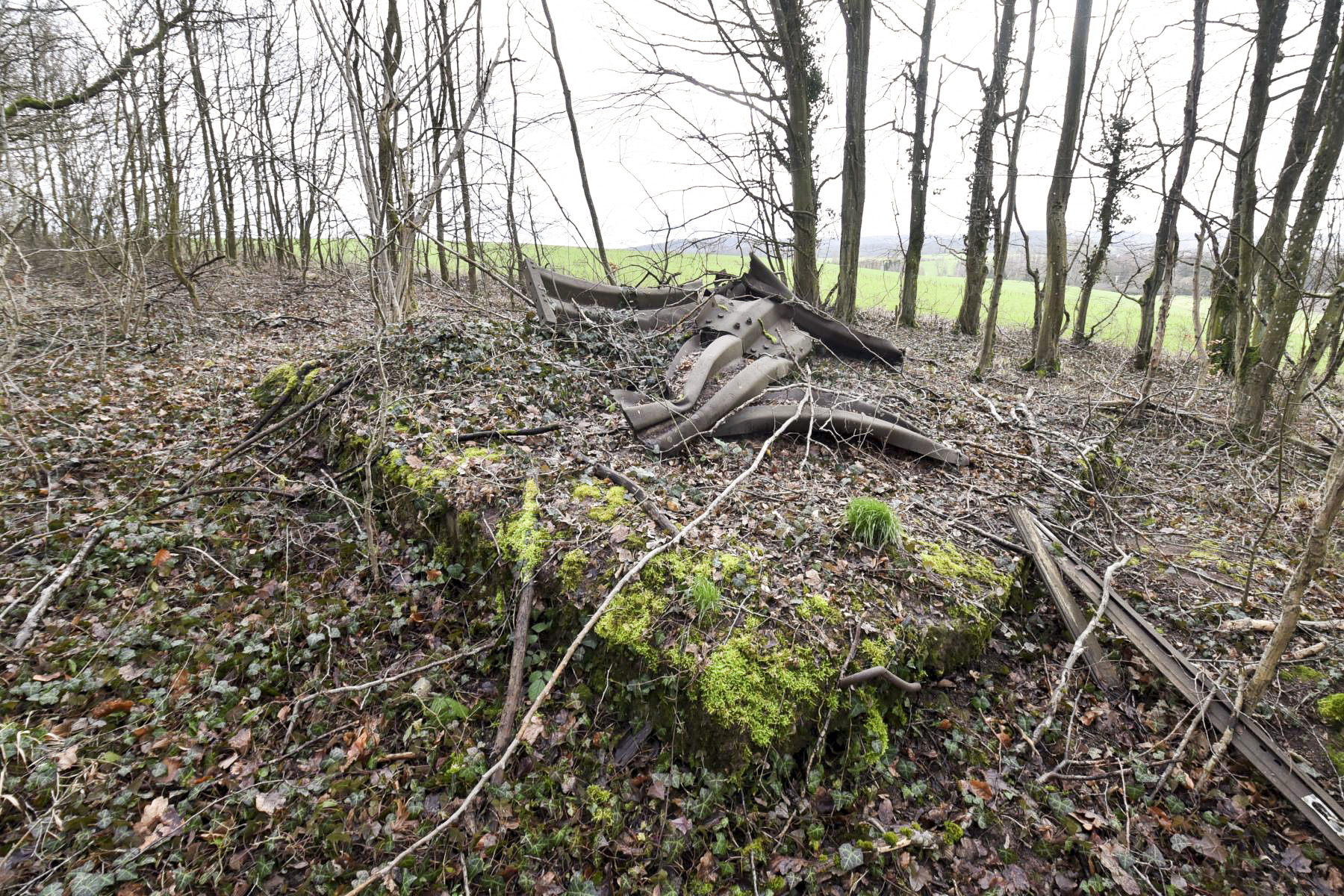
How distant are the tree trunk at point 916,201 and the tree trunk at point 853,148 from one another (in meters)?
3.27

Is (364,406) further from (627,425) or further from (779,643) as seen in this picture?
(779,643)

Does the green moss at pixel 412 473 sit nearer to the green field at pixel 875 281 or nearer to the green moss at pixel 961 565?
the green field at pixel 875 281

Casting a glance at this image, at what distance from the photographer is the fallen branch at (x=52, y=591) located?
11.3 feet

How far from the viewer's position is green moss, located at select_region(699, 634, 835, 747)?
2.85 m

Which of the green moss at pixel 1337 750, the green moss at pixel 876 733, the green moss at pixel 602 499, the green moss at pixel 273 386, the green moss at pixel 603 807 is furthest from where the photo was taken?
the green moss at pixel 273 386

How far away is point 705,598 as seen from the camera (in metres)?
3.25

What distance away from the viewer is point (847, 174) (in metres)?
12.3

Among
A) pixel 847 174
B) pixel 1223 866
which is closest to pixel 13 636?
pixel 1223 866

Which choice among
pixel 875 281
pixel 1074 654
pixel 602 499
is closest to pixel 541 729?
pixel 602 499

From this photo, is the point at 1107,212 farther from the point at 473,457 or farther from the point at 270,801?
the point at 270,801

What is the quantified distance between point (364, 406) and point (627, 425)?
2580 mm

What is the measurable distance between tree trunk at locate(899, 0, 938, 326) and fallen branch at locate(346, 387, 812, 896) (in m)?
12.9

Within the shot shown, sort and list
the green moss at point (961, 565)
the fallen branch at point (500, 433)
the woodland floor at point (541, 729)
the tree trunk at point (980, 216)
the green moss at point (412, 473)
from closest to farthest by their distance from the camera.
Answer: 1. the woodland floor at point (541, 729)
2. the green moss at point (961, 565)
3. the green moss at point (412, 473)
4. the fallen branch at point (500, 433)
5. the tree trunk at point (980, 216)

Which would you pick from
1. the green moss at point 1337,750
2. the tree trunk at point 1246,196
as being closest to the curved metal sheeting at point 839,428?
the green moss at point 1337,750
